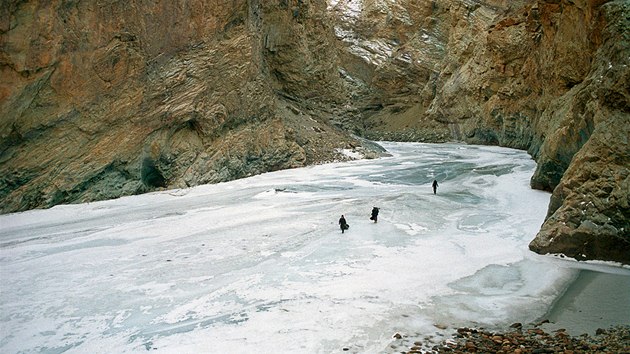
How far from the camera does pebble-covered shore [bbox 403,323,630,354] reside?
555 cm

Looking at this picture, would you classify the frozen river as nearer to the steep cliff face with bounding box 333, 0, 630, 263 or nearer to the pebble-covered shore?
the pebble-covered shore

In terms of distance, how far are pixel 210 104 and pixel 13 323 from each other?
595 inches

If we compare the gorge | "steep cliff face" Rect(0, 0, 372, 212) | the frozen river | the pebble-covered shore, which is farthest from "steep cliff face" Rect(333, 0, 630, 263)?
"steep cliff face" Rect(0, 0, 372, 212)

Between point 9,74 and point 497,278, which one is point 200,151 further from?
point 497,278

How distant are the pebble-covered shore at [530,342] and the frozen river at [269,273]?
390 mm

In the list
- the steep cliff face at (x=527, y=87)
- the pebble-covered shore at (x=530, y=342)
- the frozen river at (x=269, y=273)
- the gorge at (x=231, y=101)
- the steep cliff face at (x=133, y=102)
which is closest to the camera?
the pebble-covered shore at (x=530, y=342)

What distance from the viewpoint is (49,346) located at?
20.1ft

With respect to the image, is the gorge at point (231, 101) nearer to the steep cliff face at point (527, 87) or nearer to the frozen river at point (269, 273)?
the steep cliff face at point (527, 87)

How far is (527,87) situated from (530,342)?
29480 millimetres

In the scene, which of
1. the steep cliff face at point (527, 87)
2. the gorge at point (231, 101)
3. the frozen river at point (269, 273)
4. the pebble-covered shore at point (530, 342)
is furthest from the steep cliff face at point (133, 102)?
the pebble-covered shore at point (530, 342)

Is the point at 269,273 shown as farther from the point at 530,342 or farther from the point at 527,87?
the point at 527,87

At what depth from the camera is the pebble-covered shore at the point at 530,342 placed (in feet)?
18.2

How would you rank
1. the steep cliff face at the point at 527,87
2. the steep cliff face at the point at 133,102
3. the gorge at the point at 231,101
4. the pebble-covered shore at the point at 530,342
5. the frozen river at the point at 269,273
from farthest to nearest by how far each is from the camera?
the steep cliff face at the point at 133,102
the gorge at the point at 231,101
the steep cliff face at the point at 527,87
the frozen river at the point at 269,273
the pebble-covered shore at the point at 530,342

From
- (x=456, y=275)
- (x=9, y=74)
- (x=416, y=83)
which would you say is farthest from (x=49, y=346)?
(x=416, y=83)
